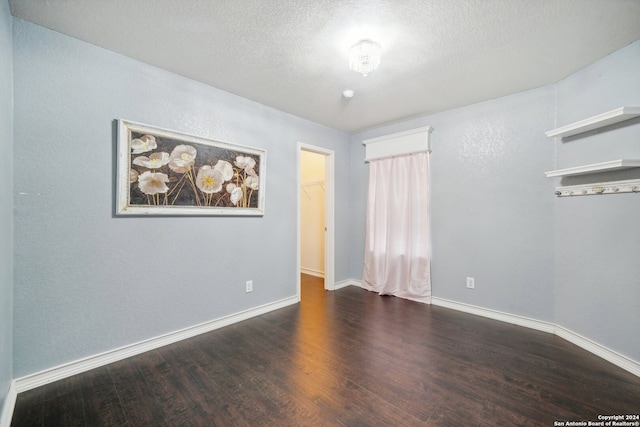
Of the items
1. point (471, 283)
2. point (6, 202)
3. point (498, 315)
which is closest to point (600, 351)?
point (498, 315)

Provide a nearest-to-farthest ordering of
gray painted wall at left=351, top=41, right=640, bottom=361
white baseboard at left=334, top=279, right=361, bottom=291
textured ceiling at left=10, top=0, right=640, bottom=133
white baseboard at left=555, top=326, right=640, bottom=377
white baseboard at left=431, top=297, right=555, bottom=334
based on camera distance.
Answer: textured ceiling at left=10, top=0, right=640, bottom=133 < white baseboard at left=555, top=326, right=640, bottom=377 < gray painted wall at left=351, top=41, right=640, bottom=361 < white baseboard at left=431, top=297, right=555, bottom=334 < white baseboard at left=334, top=279, right=361, bottom=291

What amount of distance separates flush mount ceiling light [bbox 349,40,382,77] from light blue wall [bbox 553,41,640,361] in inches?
75.1

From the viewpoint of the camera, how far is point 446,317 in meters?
2.90

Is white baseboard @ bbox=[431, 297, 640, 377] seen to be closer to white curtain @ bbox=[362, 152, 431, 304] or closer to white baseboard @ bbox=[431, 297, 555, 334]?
white baseboard @ bbox=[431, 297, 555, 334]

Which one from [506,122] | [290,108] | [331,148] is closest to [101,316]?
[290,108]

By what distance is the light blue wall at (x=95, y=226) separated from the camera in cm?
174

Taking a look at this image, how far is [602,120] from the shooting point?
195cm

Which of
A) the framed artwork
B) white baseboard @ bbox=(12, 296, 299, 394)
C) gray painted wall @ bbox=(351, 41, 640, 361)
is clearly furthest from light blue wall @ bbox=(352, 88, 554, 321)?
white baseboard @ bbox=(12, 296, 299, 394)

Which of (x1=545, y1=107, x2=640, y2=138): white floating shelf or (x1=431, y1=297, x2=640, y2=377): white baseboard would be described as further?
(x1=431, y1=297, x2=640, y2=377): white baseboard

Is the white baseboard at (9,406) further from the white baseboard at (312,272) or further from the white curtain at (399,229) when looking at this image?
the white baseboard at (312,272)

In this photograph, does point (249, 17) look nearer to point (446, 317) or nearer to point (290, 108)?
point (290, 108)

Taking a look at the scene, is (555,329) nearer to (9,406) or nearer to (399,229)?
(399,229)

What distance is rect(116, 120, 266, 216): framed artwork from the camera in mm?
2088

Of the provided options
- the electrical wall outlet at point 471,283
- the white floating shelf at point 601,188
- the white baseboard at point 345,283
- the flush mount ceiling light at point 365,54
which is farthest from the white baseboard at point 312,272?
the flush mount ceiling light at point 365,54
